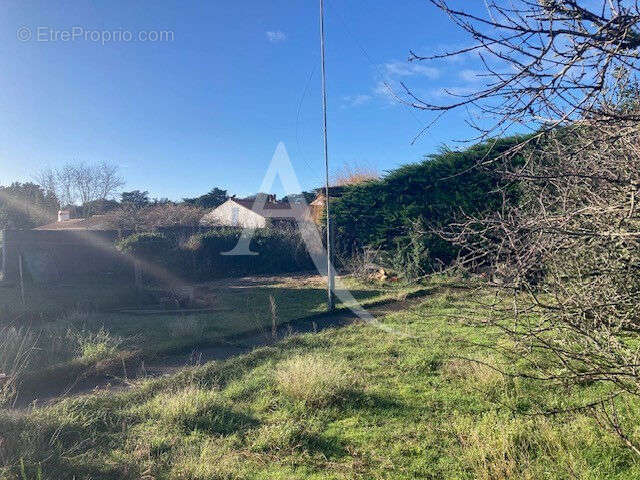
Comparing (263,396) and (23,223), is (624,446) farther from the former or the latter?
(23,223)

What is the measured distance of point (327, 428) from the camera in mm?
3732

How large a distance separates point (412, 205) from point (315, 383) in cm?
948

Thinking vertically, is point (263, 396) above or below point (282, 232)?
below

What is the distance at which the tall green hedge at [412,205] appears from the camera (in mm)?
11945

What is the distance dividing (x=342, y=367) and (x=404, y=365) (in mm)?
830

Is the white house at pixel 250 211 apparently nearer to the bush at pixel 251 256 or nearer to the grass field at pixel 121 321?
the bush at pixel 251 256

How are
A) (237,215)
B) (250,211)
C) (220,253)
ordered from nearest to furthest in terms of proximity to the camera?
1. (220,253)
2. (250,211)
3. (237,215)

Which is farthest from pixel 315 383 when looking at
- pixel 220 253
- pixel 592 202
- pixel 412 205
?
pixel 220 253

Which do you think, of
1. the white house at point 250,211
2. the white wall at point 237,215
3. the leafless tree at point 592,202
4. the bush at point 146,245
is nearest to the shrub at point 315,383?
the leafless tree at point 592,202

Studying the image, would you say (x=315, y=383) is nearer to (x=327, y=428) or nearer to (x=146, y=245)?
(x=327, y=428)

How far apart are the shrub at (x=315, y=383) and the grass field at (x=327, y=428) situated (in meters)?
0.01

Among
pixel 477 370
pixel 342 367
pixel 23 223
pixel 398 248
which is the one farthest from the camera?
pixel 23 223

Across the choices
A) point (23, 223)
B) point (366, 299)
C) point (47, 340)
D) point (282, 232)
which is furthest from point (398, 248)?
point (23, 223)

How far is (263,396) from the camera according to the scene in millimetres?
4496
